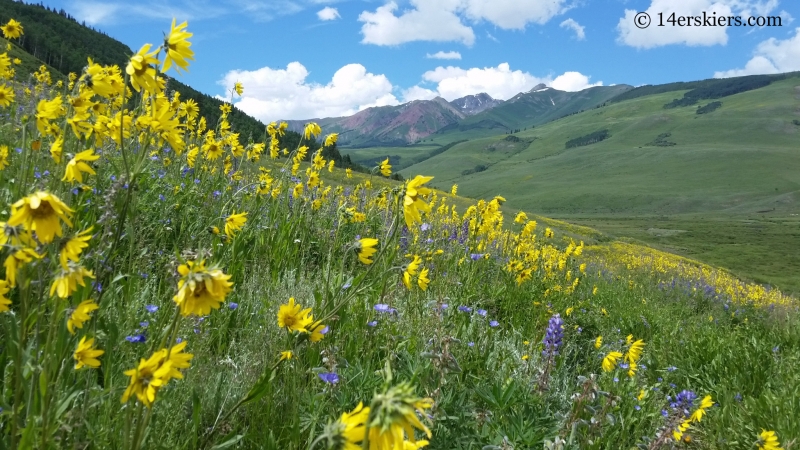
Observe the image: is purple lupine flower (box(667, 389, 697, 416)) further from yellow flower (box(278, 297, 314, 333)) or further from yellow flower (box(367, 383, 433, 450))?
yellow flower (box(367, 383, 433, 450))

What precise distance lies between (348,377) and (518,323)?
2926 millimetres

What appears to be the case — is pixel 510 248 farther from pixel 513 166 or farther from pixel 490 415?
pixel 513 166

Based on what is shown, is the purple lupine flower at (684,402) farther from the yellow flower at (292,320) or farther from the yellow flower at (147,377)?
the yellow flower at (147,377)

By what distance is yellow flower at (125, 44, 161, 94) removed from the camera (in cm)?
183

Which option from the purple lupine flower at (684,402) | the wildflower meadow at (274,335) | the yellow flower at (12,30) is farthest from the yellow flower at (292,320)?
the yellow flower at (12,30)

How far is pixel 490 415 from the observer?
8.14ft

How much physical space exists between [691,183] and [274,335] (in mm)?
157988

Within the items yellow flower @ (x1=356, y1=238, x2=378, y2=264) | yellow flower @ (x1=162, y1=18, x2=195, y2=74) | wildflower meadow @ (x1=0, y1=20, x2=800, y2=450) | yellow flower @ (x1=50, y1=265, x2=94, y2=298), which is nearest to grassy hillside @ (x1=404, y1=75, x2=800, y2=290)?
wildflower meadow @ (x1=0, y1=20, x2=800, y2=450)

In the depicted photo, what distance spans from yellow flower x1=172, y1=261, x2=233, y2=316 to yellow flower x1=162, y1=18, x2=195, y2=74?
1.07m

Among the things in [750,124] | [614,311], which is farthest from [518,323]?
[750,124]

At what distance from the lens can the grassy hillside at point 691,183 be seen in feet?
251

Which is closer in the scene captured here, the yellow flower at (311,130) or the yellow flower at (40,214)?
the yellow flower at (40,214)

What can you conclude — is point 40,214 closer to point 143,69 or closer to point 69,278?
point 69,278

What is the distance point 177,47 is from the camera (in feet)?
6.43
